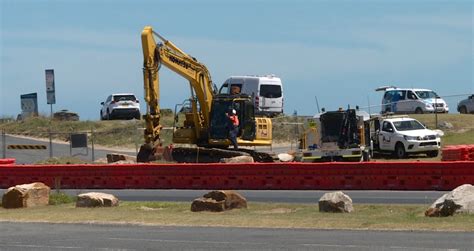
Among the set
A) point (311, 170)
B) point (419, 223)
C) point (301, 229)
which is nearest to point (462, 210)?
point (419, 223)

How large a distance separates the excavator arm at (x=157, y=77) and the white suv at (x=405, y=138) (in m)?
8.02

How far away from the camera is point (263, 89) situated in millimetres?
50438

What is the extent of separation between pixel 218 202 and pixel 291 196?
4148mm

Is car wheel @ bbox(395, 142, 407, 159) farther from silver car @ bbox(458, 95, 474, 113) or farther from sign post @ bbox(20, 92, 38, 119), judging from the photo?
sign post @ bbox(20, 92, 38, 119)

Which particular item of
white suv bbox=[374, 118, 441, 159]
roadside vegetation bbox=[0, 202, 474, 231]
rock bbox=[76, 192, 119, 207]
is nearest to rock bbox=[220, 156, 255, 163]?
white suv bbox=[374, 118, 441, 159]

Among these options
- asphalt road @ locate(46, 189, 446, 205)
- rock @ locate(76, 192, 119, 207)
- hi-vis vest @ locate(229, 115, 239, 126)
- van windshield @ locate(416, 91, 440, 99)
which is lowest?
asphalt road @ locate(46, 189, 446, 205)

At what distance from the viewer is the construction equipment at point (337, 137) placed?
36.6m

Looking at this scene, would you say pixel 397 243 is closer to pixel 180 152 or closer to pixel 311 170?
pixel 311 170

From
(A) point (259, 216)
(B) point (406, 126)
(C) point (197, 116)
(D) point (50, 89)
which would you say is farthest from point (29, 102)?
(A) point (259, 216)

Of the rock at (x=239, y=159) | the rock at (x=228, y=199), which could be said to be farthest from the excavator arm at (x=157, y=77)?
the rock at (x=228, y=199)

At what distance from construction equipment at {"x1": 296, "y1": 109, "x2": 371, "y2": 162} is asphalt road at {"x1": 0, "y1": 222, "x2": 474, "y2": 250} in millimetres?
18256

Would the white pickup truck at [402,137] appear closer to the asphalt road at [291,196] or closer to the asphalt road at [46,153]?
the asphalt road at [291,196]

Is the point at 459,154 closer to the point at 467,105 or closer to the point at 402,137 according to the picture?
the point at 402,137

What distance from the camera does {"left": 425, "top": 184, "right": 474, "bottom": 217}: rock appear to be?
1869 cm
